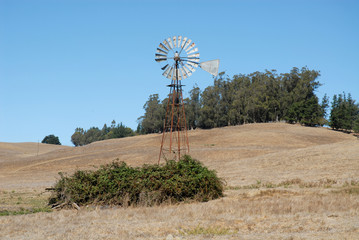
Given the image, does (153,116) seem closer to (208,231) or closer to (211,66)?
(211,66)

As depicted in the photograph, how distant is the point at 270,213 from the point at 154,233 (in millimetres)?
4479

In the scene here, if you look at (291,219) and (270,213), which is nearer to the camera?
(291,219)

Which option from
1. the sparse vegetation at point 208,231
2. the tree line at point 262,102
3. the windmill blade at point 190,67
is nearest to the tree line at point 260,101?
the tree line at point 262,102

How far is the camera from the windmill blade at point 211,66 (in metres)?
29.5

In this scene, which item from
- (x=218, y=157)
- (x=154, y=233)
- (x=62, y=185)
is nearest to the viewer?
(x=154, y=233)

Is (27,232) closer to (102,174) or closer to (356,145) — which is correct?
(102,174)

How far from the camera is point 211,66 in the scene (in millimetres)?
29797

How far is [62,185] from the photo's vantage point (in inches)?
706

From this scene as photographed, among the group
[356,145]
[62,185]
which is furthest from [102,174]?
[356,145]

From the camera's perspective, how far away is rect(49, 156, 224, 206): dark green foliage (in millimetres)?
17281

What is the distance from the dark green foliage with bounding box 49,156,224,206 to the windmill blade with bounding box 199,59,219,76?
483 inches

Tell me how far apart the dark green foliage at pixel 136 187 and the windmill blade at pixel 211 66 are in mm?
12279

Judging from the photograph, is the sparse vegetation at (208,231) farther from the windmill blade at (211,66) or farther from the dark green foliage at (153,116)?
the dark green foliage at (153,116)

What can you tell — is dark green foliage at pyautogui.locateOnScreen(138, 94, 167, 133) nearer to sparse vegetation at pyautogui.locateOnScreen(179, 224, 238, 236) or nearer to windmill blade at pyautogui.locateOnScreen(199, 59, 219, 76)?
windmill blade at pyautogui.locateOnScreen(199, 59, 219, 76)
